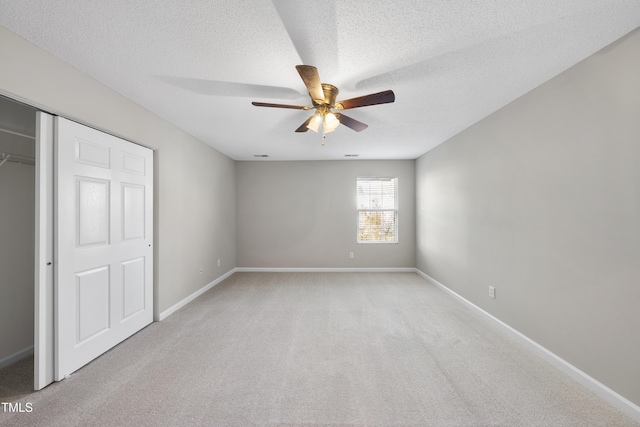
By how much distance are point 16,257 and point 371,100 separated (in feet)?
11.0

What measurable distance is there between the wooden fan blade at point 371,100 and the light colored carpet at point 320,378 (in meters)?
2.14

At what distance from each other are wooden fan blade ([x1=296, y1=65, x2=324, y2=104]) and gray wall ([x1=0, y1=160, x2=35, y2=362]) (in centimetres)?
258

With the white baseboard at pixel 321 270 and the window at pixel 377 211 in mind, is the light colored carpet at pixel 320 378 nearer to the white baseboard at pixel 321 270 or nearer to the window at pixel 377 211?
the white baseboard at pixel 321 270

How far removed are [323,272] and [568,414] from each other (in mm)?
4273

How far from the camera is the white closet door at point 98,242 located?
6.70 ft

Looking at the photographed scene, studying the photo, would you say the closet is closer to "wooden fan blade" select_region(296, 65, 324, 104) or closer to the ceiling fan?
the ceiling fan

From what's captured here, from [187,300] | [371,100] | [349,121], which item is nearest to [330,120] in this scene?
[349,121]

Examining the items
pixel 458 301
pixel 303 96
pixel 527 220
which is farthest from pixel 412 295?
pixel 303 96

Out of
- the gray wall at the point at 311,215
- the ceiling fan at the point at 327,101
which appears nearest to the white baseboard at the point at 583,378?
the ceiling fan at the point at 327,101

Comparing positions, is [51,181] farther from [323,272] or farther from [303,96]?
[323,272]

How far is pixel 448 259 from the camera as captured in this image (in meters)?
4.19

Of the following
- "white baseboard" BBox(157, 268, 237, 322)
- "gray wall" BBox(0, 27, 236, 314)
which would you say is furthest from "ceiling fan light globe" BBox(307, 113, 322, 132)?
"white baseboard" BBox(157, 268, 237, 322)

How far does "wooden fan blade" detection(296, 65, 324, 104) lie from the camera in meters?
1.65

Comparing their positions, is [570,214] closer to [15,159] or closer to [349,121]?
[349,121]
